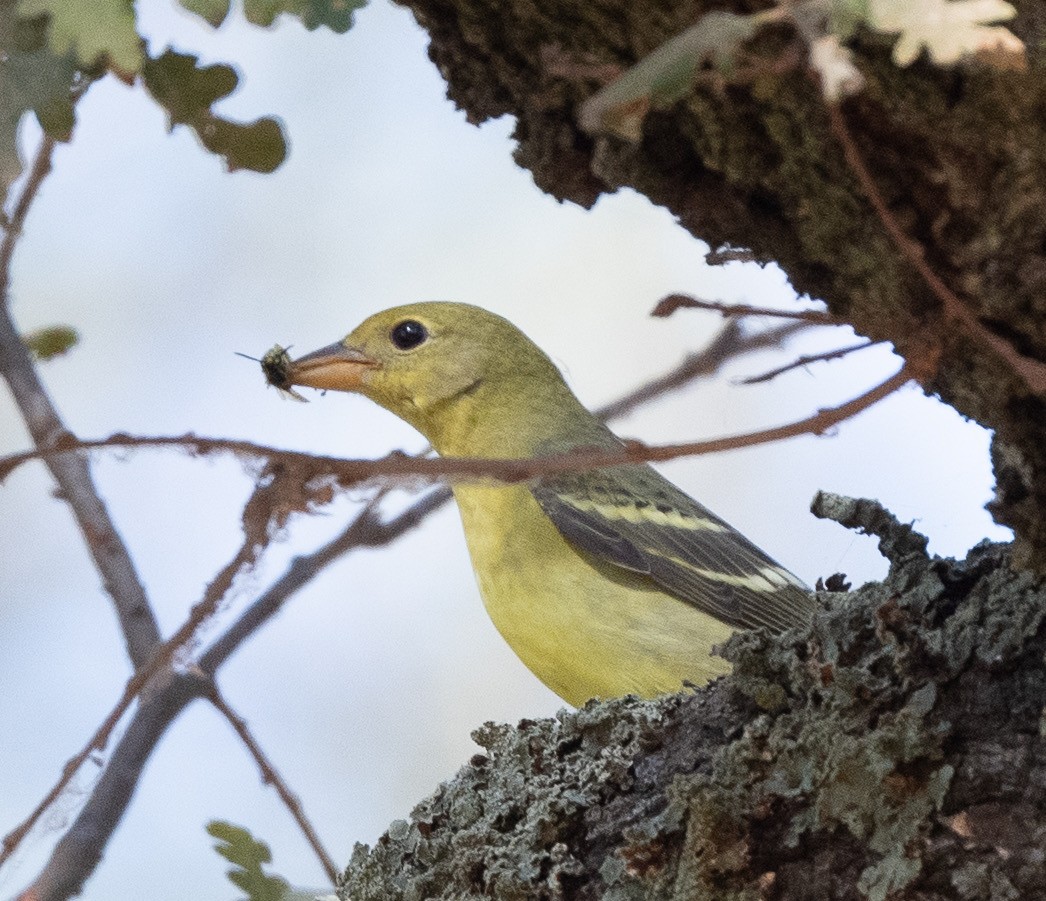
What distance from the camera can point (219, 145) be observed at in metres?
1.58

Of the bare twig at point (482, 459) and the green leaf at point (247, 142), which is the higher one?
the green leaf at point (247, 142)

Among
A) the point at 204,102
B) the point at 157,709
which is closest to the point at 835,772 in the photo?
the point at 204,102

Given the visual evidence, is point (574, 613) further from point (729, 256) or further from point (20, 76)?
point (20, 76)

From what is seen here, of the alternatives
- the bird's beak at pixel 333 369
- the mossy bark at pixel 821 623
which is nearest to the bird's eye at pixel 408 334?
the bird's beak at pixel 333 369

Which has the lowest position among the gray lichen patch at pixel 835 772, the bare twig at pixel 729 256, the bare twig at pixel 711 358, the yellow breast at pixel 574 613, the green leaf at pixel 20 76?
the gray lichen patch at pixel 835 772

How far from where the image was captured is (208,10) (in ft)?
4.13

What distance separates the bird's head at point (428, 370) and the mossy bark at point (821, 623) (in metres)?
1.73

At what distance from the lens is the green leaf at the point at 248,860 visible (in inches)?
85.0

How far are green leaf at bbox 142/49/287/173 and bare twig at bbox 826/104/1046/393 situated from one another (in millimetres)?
607

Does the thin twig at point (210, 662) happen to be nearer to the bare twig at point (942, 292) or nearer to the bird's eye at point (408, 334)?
the bird's eye at point (408, 334)

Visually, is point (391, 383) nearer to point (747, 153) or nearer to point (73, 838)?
point (73, 838)

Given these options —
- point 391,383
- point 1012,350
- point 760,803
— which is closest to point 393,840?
point 760,803

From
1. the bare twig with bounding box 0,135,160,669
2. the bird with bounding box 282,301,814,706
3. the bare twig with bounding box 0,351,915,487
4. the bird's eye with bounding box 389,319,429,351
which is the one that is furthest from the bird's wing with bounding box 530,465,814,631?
the bare twig with bounding box 0,351,915,487

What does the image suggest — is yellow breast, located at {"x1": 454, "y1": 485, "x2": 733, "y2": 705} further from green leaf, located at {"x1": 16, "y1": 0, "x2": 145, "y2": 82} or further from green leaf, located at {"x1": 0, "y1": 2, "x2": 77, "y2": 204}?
green leaf, located at {"x1": 16, "y1": 0, "x2": 145, "y2": 82}
